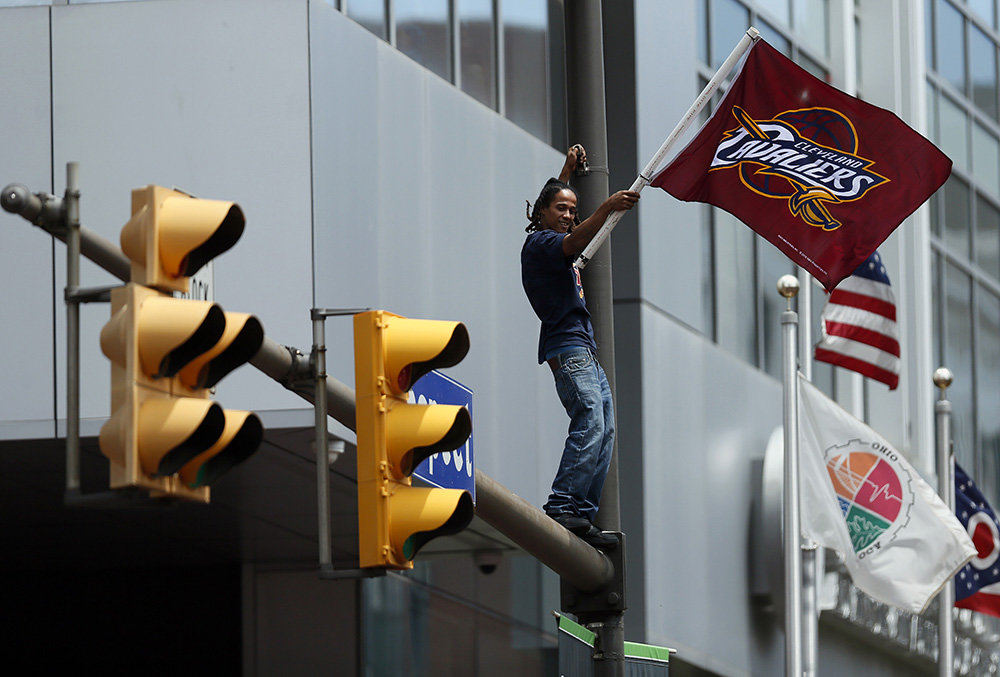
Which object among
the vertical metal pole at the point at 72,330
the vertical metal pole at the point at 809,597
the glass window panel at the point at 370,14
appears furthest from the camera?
the vertical metal pole at the point at 809,597

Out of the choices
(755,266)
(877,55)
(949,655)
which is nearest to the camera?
(949,655)

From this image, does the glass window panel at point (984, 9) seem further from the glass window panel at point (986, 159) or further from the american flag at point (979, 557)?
the american flag at point (979, 557)

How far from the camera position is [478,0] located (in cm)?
1546

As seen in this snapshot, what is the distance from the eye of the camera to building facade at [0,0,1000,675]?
40.3ft

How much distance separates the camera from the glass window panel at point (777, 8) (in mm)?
A: 21172

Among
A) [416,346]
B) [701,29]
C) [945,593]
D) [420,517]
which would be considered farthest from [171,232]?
Result: [945,593]

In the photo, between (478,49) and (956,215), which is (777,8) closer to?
(478,49)

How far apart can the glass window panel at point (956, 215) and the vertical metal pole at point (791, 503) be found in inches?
486

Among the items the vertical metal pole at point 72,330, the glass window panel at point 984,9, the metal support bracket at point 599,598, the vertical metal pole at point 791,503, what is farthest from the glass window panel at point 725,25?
the vertical metal pole at point 72,330

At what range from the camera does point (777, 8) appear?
21.7 m

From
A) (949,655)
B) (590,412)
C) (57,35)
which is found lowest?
(949,655)

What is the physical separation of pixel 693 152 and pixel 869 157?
1.34 m

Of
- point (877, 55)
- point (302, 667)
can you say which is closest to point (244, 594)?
point (302, 667)

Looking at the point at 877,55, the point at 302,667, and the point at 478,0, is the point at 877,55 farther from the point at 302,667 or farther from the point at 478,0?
the point at 302,667
